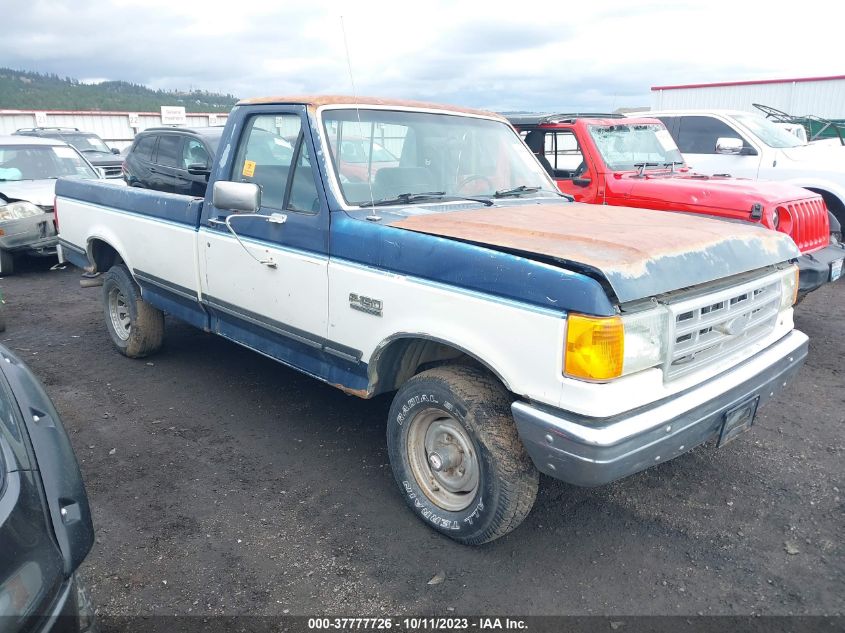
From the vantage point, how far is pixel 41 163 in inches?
391

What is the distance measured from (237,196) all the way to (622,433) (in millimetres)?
2279

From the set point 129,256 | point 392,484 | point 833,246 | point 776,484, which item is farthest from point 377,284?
point 833,246

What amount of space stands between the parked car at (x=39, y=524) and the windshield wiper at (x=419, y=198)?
6.28ft

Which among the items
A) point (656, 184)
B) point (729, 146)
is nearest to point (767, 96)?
point (729, 146)

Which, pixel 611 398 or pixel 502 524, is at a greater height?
pixel 611 398

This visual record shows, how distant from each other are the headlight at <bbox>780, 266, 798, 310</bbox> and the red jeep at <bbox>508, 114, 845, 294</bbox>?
2.21 metres

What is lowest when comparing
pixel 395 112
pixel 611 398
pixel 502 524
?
→ pixel 502 524

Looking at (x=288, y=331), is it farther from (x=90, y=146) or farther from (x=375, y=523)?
(x=90, y=146)

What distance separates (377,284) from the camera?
3105 millimetres

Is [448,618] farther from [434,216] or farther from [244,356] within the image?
[244,356]

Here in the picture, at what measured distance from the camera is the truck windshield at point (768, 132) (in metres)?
8.17

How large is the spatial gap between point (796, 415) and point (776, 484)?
1095 millimetres

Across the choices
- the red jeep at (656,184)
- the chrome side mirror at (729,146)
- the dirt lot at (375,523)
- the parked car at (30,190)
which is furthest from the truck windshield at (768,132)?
the parked car at (30,190)

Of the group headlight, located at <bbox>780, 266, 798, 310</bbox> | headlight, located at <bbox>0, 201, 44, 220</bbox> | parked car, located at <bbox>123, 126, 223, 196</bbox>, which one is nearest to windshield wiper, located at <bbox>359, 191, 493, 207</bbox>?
headlight, located at <bbox>780, 266, 798, 310</bbox>
